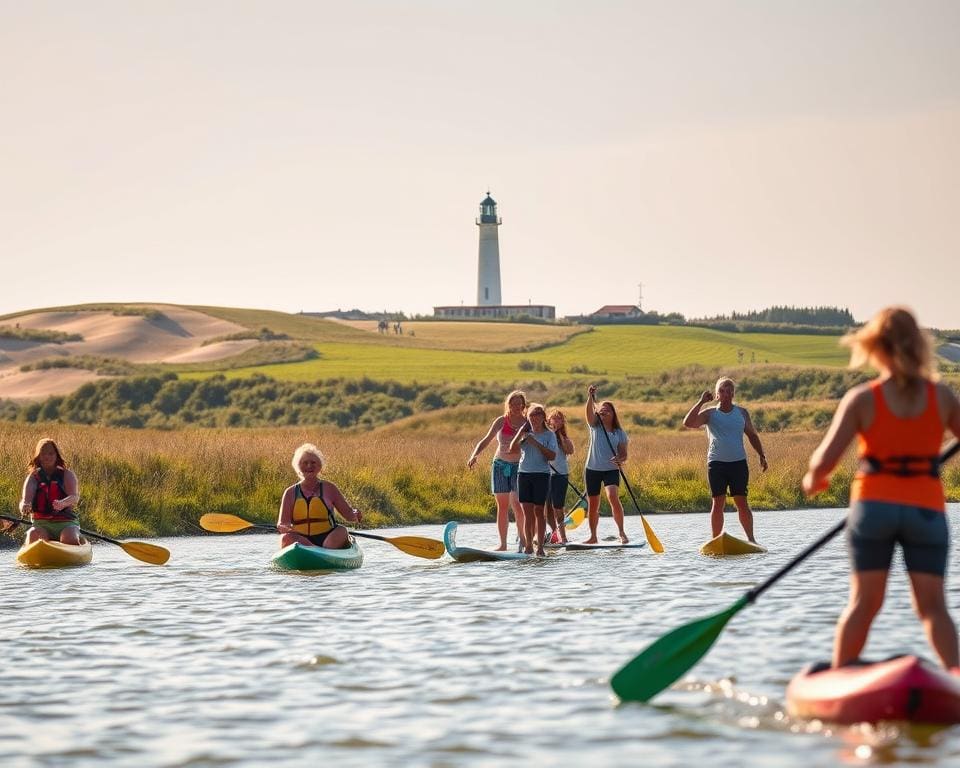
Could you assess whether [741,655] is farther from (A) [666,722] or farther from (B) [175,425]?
(B) [175,425]

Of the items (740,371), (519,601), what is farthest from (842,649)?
(740,371)

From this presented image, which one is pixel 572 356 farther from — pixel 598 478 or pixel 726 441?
pixel 726 441

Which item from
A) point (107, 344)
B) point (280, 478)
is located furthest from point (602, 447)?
point (107, 344)

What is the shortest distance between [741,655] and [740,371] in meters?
74.3

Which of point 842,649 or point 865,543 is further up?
point 865,543

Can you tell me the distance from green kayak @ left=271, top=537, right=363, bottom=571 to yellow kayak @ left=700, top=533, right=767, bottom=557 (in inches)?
155

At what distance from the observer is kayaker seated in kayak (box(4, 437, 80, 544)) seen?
17500 millimetres

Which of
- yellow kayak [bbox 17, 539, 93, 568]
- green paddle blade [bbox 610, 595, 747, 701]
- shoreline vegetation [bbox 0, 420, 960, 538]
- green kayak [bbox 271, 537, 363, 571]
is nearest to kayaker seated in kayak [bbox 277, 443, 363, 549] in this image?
green kayak [bbox 271, 537, 363, 571]

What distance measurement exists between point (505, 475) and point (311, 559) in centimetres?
279

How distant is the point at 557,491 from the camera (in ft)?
64.5

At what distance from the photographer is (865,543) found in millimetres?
8039

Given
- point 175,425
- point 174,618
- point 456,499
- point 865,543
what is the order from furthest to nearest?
point 175,425
point 456,499
point 174,618
point 865,543

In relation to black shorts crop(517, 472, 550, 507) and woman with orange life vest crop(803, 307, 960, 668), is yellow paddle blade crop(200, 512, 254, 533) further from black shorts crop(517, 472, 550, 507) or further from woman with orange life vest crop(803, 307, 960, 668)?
woman with orange life vest crop(803, 307, 960, 668)

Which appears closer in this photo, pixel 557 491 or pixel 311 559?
pixel 311 559
